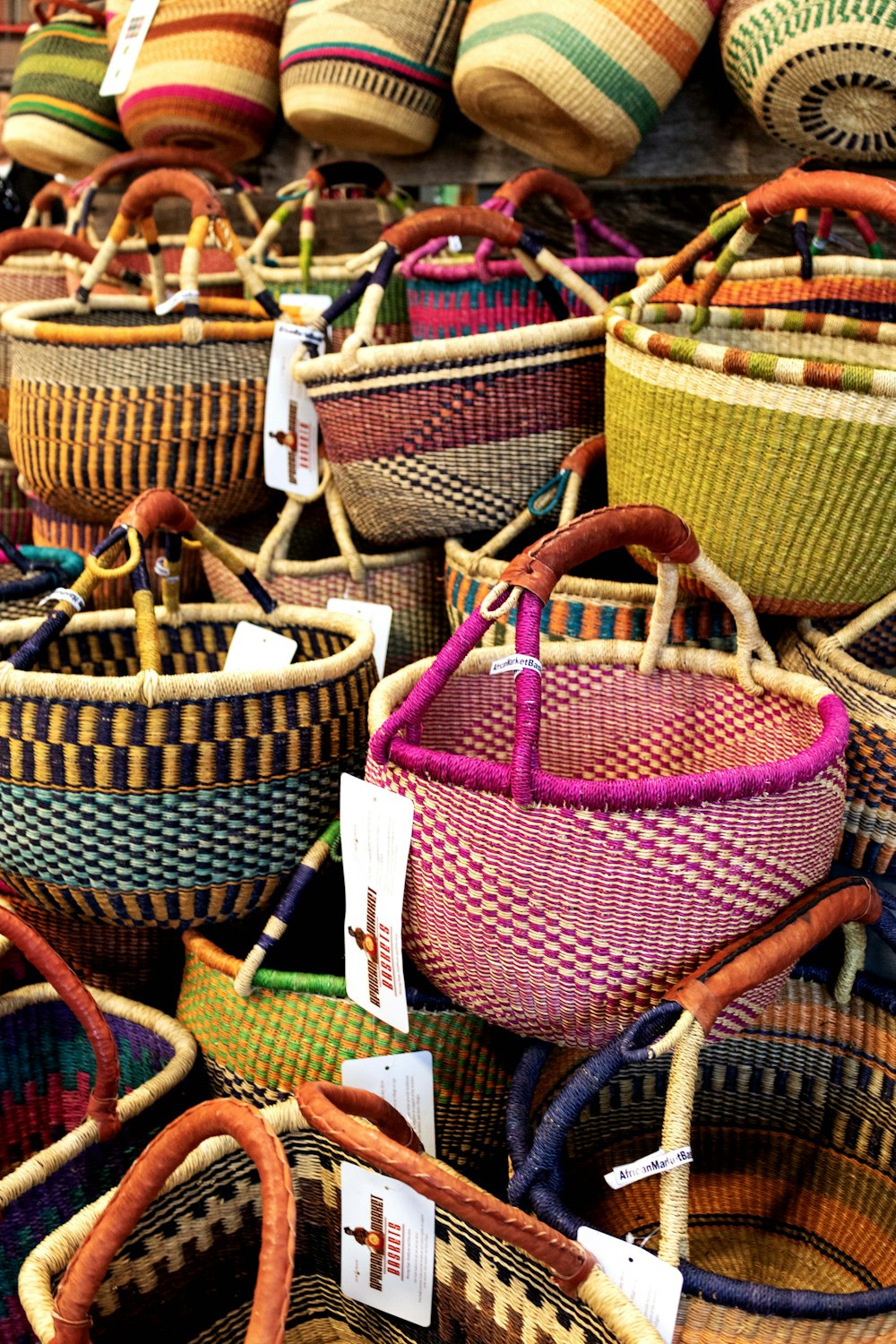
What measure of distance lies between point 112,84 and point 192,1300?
1907 mm

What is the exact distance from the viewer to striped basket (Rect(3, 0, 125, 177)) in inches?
95.3

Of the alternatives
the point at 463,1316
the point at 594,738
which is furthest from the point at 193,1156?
the point at 594,738

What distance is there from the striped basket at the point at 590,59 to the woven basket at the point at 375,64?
23cm

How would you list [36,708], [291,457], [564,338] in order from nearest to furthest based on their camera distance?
[36,708] → [564,338] → [291,457]

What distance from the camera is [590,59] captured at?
1522 mm

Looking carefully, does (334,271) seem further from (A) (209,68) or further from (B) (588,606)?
(B) (588,606)

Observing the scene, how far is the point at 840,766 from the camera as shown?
1.04 metres

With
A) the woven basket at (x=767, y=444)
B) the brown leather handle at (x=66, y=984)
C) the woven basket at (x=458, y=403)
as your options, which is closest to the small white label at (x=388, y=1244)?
the brown leather handle at (x=66, y=984)

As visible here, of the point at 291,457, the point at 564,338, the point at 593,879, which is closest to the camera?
the point at 593,879

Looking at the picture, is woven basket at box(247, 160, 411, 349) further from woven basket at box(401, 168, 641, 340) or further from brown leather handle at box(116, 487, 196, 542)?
brown leather handle at box(116, 487, 196, 542)

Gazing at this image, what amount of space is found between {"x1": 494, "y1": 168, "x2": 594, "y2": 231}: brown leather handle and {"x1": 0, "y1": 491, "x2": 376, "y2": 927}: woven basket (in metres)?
0.69

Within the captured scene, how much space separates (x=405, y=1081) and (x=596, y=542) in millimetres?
565

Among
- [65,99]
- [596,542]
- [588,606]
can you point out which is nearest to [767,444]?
[596,542]

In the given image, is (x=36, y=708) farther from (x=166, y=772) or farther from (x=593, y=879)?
(x=593, y=879)
